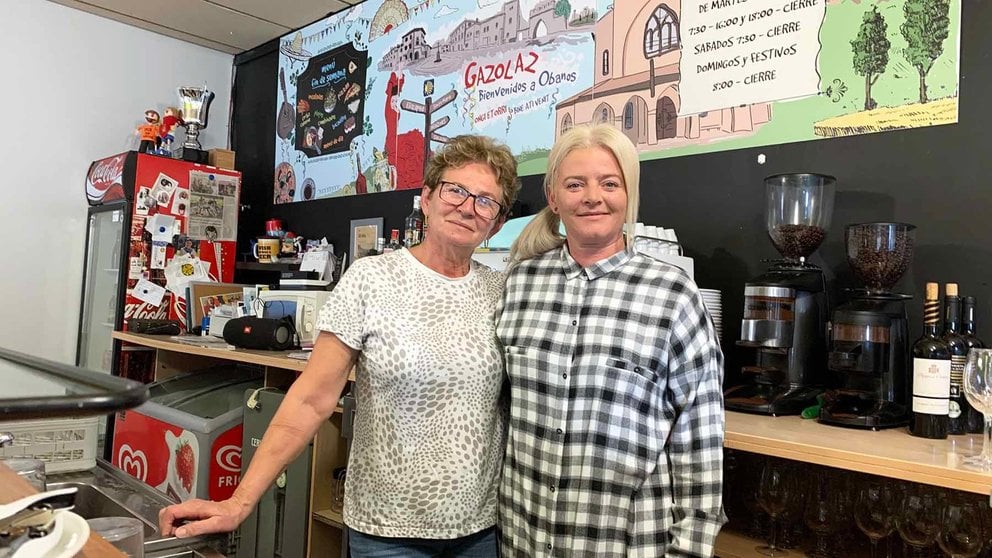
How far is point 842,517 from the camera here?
169 centimetres

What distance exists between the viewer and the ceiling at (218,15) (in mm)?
3846

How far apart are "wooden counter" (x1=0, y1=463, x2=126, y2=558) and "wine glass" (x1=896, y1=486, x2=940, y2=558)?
59.6 inches

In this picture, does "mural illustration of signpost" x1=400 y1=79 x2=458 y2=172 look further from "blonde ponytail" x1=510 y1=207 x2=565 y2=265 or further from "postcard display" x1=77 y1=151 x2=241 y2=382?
"blonde ponytail" x1=510 y1=207 x2=565 y2=265

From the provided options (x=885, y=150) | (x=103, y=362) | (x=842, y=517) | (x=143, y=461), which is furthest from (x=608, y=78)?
(x=103, y=362)

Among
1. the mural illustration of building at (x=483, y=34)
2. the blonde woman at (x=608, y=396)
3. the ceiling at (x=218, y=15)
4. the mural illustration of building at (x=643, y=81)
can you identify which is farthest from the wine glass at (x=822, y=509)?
the ceiling at (x=218, y=15)

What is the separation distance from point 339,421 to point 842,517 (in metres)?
1.53

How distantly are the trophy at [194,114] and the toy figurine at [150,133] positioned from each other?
0.15 metres

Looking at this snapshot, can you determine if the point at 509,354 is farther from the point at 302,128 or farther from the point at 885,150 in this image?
the point at 302,128

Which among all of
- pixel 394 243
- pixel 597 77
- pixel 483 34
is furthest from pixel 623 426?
pixel 483 34

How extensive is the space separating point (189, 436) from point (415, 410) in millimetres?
1720

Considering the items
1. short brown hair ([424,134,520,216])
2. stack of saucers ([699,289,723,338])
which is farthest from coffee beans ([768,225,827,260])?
short brown hair ([424,134,520,216])

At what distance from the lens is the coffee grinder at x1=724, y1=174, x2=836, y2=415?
5.62 feet

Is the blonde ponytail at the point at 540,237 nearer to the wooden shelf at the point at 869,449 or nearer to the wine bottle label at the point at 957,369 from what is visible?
the wooden shelf at the point at 869,449

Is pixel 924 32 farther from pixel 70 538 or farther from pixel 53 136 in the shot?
pixel 53 136
